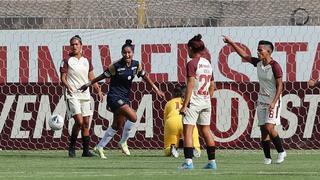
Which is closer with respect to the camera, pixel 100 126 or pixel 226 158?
pixel 226 158

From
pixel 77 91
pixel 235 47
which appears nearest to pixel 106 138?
pixel 77 91

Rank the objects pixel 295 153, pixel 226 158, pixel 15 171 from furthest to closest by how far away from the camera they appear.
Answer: pixel 295 153, pixel 226 158, pixel 15 171

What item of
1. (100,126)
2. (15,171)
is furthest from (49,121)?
(15,171)

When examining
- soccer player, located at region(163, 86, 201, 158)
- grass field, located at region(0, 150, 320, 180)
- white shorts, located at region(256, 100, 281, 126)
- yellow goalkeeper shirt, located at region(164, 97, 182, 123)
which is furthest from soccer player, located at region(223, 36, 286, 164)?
yellow goalkeeper shirt, located at region(164, 97, 182, 123)

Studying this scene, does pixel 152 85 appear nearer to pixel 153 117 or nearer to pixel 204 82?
pixel 153 117

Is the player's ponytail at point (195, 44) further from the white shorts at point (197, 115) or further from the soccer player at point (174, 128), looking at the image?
the soccer player at point (174, 128)

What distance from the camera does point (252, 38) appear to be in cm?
2144

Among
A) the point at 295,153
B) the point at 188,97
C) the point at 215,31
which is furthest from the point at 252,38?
the point at 188,97

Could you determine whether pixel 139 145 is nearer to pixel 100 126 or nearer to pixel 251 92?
pixel 100 126

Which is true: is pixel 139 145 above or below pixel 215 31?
below

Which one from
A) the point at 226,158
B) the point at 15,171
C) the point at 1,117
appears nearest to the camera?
the point at 15,171

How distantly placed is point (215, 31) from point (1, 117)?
4527 mm

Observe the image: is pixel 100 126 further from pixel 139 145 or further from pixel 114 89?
pixel 114 89

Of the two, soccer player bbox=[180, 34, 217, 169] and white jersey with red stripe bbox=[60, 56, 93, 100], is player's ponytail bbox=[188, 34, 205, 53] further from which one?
white jersey with red stripe bbox=[60, 56, 93, 100]
